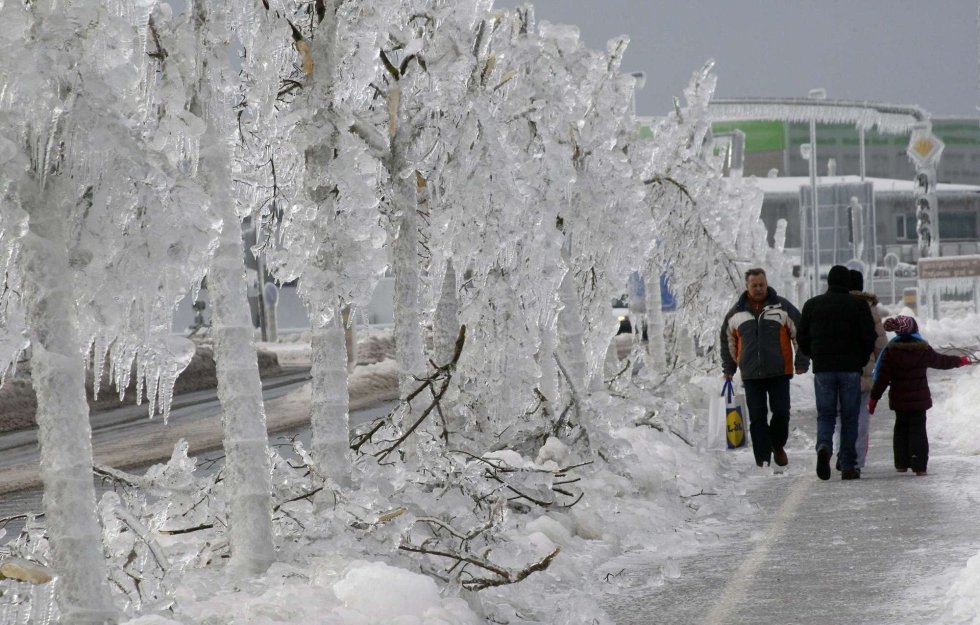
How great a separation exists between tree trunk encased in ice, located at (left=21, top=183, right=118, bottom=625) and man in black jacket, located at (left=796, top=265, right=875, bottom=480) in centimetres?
802

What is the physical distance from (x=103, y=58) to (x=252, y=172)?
144 inches

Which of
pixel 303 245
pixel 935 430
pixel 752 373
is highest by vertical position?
pixel 303 245

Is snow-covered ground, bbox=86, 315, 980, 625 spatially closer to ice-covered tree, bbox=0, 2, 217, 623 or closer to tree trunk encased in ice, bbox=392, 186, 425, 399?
ice-covered tree, bbox=0, 2, 217, 623

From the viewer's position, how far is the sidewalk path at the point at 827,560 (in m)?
6.90

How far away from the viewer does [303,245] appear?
8.05 m

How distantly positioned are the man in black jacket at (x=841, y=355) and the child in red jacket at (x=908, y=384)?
1.01 ft

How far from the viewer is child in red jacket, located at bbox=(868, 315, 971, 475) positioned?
474 inches

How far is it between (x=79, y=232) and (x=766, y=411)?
9003 mm

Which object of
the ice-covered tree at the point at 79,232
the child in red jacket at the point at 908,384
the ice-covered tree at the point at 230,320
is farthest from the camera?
the child in red jacket at the point at 908,384

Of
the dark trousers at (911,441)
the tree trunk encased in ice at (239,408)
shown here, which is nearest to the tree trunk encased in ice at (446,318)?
the dark trousers at (911,441)

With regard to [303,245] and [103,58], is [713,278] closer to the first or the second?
[303,245]

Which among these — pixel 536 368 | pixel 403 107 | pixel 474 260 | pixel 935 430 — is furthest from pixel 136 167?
pixel 935 430

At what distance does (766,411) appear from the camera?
42.5 ft

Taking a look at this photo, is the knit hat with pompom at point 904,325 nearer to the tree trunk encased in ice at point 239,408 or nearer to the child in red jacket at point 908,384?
the child in red jacket at point 908,384
